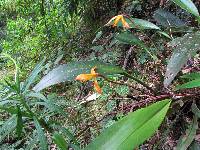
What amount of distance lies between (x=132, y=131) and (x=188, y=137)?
0.30 metres

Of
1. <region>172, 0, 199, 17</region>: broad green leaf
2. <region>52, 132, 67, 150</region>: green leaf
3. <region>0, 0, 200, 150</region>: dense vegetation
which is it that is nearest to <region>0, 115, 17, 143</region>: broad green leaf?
<region>0, 0, 200, 150</region>: dense vegetation

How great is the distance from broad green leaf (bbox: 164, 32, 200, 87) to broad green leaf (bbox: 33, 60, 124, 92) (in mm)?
137

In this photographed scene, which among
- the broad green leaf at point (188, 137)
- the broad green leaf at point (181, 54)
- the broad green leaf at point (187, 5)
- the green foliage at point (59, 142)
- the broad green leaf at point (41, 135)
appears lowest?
the broad green leaf at point (188, 137)

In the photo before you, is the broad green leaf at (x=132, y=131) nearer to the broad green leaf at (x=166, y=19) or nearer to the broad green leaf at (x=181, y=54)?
the broad green leaf at (x=181, y=54)

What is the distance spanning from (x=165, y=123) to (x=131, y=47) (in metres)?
0.57

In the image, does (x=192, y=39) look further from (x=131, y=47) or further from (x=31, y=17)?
(x=31, y=17)

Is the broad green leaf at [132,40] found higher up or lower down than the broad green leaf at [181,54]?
higher up

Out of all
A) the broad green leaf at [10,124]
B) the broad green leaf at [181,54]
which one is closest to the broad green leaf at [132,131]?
the broad green leaf at [181,54]

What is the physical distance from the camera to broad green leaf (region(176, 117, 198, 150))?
103 centimetres

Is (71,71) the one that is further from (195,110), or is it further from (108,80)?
(195,110)

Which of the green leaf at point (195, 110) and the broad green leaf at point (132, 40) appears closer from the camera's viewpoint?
the green leaf at point (195, 110)

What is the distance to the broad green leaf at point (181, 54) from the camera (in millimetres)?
944

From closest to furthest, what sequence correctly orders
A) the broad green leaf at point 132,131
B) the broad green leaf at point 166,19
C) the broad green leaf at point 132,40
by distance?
the broad green leaf at point 132,131, the broad green leaf at point 132,40, the broad green leaf at point 166,19

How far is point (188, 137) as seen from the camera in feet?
3.43
